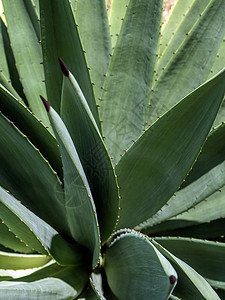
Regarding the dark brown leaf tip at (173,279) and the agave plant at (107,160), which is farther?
the agave plant at (107,160)

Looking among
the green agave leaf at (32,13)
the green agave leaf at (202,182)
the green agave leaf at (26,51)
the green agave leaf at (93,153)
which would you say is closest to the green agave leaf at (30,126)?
the green agave leaf at (93,153)

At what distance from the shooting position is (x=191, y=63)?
1295mm

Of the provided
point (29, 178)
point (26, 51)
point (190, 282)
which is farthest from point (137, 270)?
point (26, 51)

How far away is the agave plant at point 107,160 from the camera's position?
882mm

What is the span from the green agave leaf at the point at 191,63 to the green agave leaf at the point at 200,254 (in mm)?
378

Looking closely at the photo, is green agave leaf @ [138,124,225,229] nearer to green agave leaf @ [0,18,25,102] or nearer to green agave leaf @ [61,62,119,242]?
green agave leaf @ [61,62,119,242]

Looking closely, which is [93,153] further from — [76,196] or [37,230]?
[37,230]

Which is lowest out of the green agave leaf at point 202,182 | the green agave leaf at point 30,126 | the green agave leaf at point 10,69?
the green agave leaf at point 202,182

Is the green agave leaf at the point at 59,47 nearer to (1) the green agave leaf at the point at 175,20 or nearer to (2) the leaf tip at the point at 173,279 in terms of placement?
(2) the leaf tip at the point at 173,279

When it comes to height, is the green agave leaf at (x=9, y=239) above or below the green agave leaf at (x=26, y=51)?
below

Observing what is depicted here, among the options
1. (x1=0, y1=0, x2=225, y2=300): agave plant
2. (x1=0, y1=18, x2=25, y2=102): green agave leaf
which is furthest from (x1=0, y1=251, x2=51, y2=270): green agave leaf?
(x1=0, y1=18, x2=25, y2=102): green agave leaf

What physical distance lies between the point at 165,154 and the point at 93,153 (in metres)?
0.18

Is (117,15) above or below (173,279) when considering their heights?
above

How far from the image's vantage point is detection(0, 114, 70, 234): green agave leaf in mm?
980
